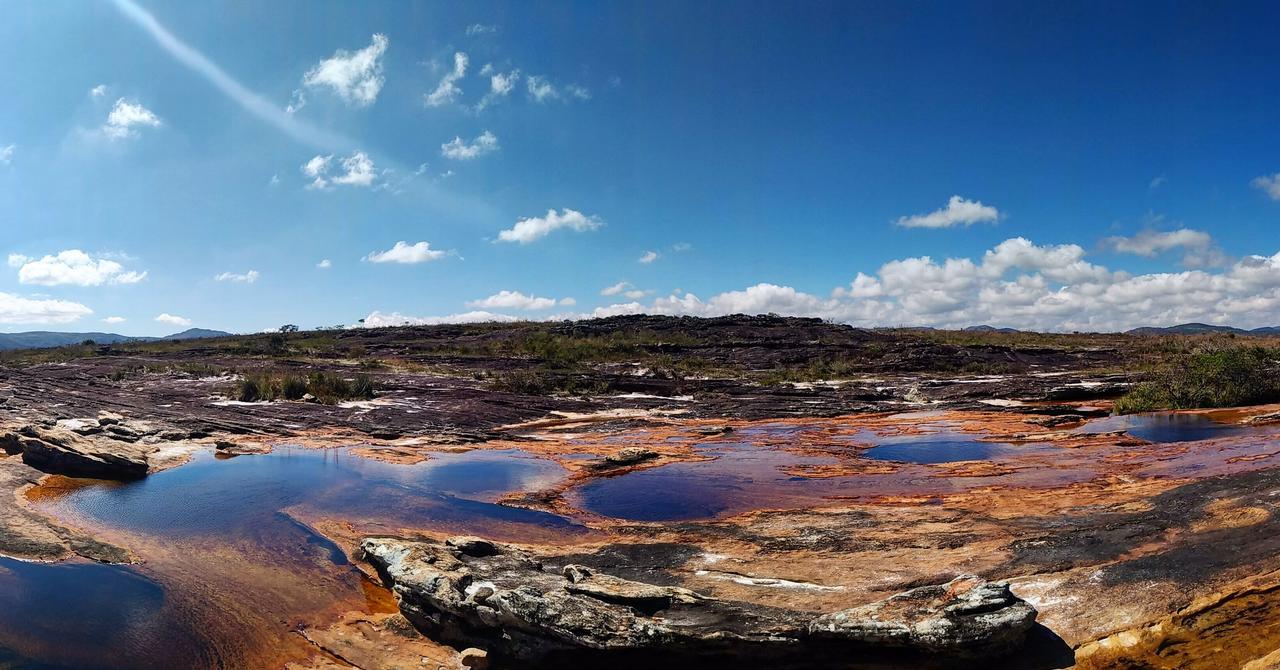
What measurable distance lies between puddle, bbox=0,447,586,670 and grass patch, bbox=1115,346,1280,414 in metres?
27.9

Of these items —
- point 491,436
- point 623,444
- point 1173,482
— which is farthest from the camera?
point 491,436

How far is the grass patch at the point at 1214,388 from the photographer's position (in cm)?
2877

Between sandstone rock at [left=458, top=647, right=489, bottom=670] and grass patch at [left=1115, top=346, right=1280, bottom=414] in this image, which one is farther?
grass patch at [left=1115, top=346, right=1280, bottom=414]

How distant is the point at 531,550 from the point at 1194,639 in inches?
403

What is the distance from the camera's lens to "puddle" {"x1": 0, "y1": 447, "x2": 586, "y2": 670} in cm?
957

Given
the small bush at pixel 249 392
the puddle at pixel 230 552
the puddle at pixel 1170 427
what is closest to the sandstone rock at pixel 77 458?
the puddle at pixel 230 552

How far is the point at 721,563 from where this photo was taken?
1171 centimetres

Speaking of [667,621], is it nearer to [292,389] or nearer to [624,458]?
[624,458]

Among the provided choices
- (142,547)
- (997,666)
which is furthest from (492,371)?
(997,666)

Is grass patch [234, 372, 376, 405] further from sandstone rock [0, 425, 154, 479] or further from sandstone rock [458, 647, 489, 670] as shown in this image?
sandstone rock [458, 647, 489, 670]

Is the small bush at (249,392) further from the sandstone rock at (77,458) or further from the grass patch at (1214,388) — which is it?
the grass patch at (1214,388)

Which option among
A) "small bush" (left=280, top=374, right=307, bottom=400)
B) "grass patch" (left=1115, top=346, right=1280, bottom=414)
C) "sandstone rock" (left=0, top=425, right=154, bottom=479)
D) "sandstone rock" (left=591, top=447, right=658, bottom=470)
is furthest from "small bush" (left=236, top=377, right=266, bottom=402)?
"grass patch" (left=1115, top=346, right=1280, bottom=414)

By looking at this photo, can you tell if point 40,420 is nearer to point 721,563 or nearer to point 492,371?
point 492,371

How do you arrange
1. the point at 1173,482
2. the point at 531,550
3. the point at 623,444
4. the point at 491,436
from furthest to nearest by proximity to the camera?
the point at 491,436, the point at 623,444, the point at 1173,482, the point at 531,550
